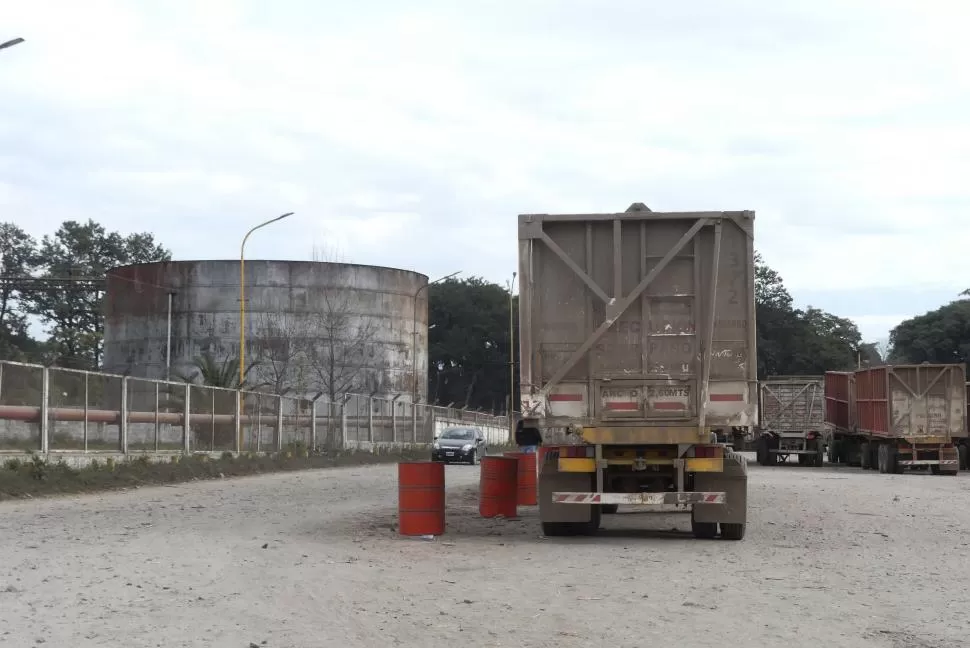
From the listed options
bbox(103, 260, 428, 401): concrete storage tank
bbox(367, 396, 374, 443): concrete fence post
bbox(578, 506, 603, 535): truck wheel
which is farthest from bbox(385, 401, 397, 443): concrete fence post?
bbox(578, 506, 603, 535): truck wheel

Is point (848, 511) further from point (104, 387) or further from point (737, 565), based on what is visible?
point (104, 387)

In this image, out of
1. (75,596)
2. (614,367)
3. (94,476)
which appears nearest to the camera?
(75,596)

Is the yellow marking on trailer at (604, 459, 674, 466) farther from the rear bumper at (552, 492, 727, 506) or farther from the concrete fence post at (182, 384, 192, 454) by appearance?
the concrete fence post at (182, 384, 192, 454)

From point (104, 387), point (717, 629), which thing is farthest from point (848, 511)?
point (104, 387)

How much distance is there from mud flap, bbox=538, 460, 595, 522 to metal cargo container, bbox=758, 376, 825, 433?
103 feet

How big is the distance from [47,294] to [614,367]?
3479 inches

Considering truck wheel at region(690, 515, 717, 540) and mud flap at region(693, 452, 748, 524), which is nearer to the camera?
mud flap at region(693, 452, 748, 524)

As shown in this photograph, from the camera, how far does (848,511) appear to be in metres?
19.2

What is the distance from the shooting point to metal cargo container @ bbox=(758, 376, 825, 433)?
44438mm

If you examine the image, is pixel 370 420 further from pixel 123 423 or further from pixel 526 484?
pixel 526 484

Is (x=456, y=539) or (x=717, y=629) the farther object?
(x=456, y=539)

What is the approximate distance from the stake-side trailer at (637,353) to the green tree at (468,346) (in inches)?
3437

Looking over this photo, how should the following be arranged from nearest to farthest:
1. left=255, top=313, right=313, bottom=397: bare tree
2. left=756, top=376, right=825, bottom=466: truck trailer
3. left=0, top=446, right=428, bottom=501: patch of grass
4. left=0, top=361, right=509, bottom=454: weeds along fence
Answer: left=0, top=446, right=428, bottom=501: patch of grass, left=0, top=361, right=509, bottom=454: weeds along fence, left=756, top=376, right=825, bottom=466: truck trailer, left=255, top=313, right=313, bottom=397: bare tree

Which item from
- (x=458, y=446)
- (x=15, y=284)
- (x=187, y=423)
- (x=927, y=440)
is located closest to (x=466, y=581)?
(x=187, y=423)
